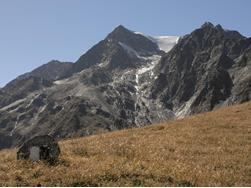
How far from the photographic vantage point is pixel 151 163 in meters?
22.3

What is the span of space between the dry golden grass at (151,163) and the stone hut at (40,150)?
1.92 feet

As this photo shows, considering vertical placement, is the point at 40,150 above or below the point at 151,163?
above

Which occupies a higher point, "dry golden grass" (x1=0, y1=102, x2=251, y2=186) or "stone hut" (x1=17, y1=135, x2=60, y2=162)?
"stone hut" (x1=17, y1=135, x2=60, y2=162)

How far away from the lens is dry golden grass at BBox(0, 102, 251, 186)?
60.1ft

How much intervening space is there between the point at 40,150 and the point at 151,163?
4.91 metres

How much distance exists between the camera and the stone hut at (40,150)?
878 inches

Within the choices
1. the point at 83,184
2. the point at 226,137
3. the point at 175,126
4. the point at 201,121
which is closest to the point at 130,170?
the point at 83,184

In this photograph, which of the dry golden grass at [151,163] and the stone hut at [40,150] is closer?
the dry golden grass at [151,163]

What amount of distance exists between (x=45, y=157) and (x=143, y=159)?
15.2 ft

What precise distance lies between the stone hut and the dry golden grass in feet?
1.92

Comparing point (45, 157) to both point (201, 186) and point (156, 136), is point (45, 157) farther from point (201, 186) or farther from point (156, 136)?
point (156, 136)

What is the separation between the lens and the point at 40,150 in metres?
22.5

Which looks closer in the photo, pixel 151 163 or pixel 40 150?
pixel 151 163

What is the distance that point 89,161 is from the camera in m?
22.6
